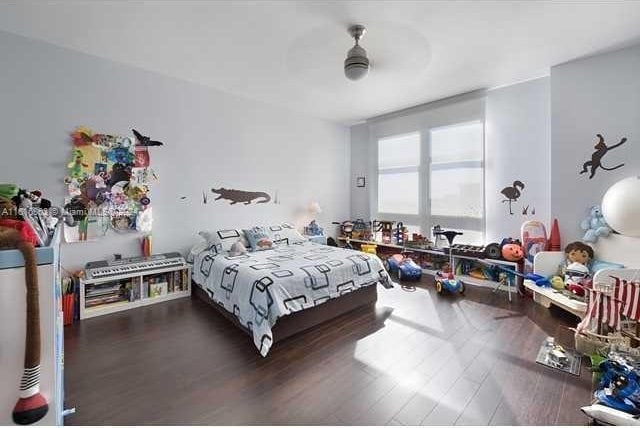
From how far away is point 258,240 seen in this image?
12.0ft

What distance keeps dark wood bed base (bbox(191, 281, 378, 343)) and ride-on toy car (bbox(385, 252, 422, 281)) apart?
3.12 feet

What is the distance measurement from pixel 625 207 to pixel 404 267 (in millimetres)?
2344

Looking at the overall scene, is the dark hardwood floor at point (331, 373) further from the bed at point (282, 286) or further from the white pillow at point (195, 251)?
the white pillow at point (195, 251)

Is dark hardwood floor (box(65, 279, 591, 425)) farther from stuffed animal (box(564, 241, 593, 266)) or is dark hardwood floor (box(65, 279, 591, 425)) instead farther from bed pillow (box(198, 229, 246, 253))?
bed pillow (box(198, 229, 246, 253))

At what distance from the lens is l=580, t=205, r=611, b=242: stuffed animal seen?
2.86 metres

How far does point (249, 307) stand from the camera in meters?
2.33

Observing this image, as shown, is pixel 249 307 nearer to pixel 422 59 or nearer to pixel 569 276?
pixel 422 59

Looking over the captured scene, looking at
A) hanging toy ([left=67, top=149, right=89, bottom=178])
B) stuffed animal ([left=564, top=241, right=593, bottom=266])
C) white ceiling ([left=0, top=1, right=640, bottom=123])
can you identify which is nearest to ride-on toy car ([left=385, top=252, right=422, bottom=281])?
stuffed animal ([left=564, top=241, right=593, bottom=266])

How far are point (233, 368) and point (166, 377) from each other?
1.45 feet

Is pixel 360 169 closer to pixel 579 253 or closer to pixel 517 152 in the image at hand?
pixel 517 152

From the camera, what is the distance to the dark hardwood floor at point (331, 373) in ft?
5.21

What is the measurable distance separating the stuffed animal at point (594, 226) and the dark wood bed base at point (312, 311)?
7.72 feet

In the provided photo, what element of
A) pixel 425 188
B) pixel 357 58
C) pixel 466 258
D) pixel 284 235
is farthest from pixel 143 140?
pixel 466 258

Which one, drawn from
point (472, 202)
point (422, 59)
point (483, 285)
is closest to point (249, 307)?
point (422, 59)
